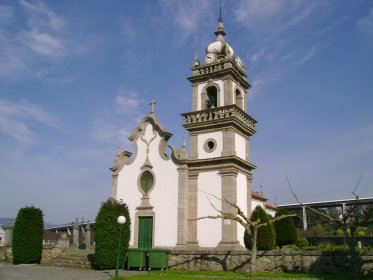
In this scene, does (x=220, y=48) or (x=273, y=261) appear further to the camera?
(x=220, y=48)

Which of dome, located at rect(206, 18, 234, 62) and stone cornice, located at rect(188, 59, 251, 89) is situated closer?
stone cornice, located at rect(188, 59, 251, 89)

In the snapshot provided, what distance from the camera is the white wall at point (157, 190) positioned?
2358 centimetres

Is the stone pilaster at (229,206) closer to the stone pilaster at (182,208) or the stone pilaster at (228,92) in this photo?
the stone pilaster at (182,208)

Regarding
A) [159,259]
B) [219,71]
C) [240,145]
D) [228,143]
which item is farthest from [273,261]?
[219,71]

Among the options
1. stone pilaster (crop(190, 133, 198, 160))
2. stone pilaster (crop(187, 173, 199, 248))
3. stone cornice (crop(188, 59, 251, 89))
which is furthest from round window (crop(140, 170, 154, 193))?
stone cornice (crop(188, 59, 251, 89))

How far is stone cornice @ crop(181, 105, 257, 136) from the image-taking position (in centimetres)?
2379

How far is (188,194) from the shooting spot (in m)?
23.6

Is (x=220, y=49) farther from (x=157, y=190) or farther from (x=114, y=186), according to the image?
(x=114, y=186)

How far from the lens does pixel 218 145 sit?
23.9m

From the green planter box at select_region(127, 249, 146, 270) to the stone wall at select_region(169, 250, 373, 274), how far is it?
5.19ft

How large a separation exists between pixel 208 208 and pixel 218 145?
3.80 metres

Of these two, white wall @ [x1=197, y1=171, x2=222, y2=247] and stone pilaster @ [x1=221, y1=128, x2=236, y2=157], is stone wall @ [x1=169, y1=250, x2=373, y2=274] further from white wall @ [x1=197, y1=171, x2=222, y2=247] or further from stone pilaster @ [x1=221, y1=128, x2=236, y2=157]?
stone pilaster @ [x1=221, y1=128, x2=236, y2=157]

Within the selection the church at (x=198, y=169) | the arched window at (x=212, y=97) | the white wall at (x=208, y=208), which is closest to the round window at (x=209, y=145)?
the church at (x=198, y=169)

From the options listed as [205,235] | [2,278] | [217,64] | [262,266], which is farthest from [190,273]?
[217,64]
